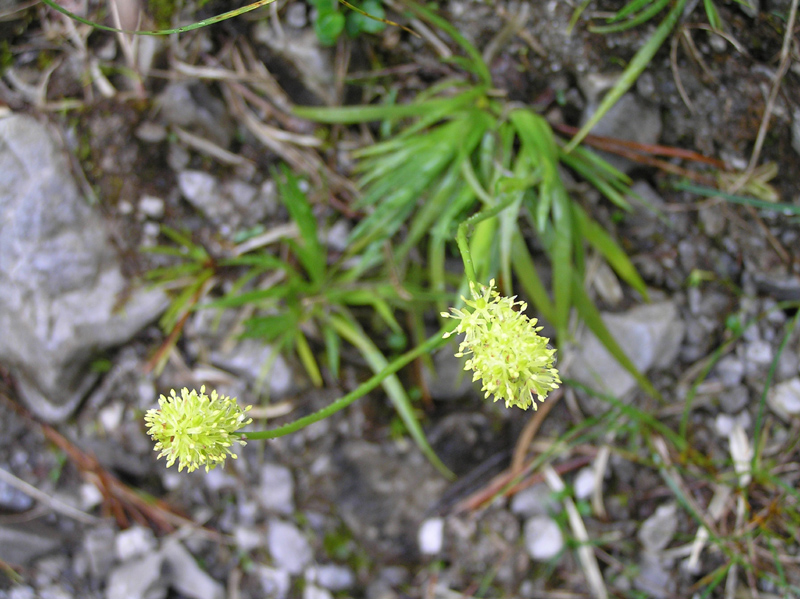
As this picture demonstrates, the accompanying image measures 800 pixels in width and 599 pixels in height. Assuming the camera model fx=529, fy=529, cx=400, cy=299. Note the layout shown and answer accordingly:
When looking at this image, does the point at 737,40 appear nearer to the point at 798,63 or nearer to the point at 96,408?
the point at 798,63

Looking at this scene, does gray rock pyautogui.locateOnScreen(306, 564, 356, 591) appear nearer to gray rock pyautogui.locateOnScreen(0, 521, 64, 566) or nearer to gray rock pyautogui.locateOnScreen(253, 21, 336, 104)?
gray rock pyautogui.locateOnScreen(0, 521, 64, 566)

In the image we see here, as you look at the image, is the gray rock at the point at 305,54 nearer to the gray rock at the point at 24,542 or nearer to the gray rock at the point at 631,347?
the gray rock at the point at 631,347

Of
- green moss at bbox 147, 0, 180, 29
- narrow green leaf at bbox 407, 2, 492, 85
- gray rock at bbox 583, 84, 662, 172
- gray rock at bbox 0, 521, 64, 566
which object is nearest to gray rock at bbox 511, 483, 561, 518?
gray rock at bbox 583, 84, 662, 172

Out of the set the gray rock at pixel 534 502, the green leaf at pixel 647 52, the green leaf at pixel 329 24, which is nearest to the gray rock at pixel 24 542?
the gray rock at pixel 534 502

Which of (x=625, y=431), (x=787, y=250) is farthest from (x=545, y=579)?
(x=787, y=250)

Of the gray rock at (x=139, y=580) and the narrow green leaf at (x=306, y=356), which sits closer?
the narrow green leaf at (x=306, y=356)
